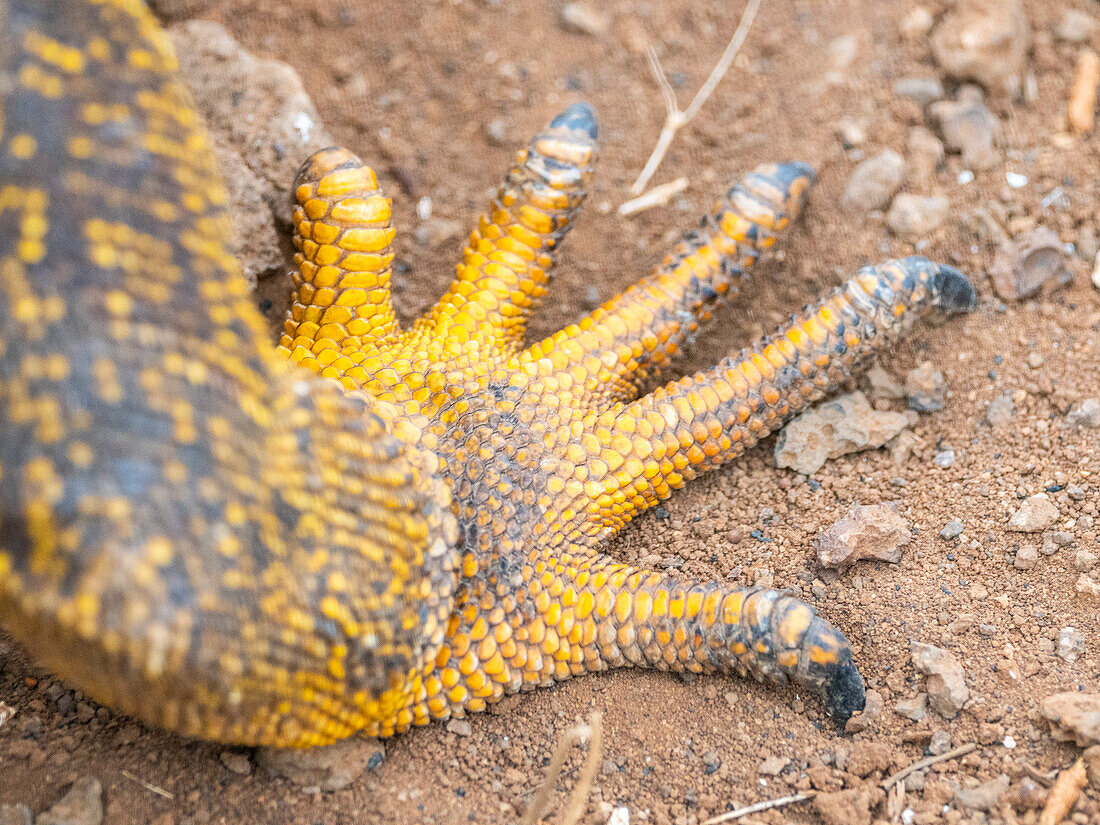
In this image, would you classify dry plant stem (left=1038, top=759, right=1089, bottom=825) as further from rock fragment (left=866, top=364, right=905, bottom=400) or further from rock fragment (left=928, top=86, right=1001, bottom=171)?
rock fragment (left=928, top=86, right=1001, bottom=171)

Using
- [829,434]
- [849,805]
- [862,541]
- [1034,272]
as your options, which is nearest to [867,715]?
[849,805]

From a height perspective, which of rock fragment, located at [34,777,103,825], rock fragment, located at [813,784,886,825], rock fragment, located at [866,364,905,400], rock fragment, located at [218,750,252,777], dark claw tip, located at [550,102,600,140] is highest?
dark claw tip, located at [550,102,600,140]

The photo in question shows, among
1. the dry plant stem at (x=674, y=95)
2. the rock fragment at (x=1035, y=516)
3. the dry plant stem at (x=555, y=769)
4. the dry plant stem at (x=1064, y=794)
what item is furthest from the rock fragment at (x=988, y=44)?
the dry plant stem at (x=555, y=769)

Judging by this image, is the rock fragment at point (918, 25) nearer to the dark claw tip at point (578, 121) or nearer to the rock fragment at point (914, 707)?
the dark claw tip at point (578, 121)

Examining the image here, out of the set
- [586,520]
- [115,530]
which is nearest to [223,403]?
[115,530]

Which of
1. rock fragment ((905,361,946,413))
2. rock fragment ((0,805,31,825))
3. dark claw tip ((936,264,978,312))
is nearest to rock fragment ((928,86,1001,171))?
dark claw tip ((936,264,978,312))

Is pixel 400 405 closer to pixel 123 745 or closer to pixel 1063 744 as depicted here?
pixel 123 745
